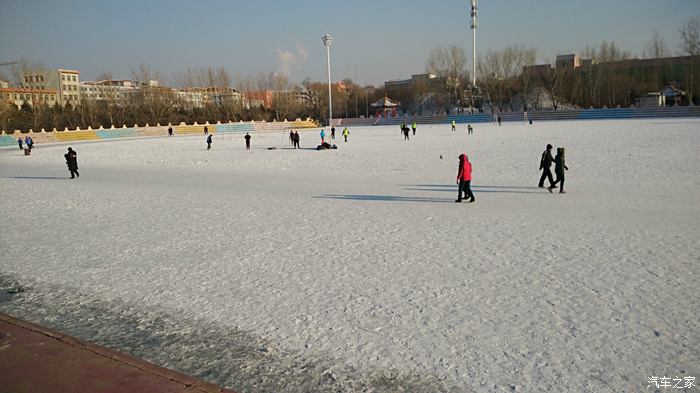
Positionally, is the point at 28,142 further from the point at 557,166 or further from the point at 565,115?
the point at 565,115

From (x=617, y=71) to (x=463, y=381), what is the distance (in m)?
85.3

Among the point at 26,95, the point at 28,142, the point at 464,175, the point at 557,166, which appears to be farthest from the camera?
the point at 26,95

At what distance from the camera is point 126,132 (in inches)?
2393

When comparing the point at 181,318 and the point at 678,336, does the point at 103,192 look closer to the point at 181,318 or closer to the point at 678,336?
the point at 181,318

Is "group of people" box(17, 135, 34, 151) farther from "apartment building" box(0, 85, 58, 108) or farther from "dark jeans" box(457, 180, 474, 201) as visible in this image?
"dark jeans" box(457, 180, 474, 201)

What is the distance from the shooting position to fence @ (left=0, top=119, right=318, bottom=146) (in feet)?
171

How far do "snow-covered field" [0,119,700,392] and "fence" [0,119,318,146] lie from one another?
46.5 meters

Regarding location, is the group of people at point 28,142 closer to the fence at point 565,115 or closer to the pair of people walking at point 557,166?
the pair of people walking at point 557,166

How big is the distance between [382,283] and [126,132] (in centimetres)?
6241

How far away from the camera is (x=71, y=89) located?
119562 mm

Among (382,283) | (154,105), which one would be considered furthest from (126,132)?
(382,283)

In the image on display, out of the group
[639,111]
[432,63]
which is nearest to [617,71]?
[639,111]

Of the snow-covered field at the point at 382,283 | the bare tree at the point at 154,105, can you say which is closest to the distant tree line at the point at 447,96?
the bare tree at the point at 154,105

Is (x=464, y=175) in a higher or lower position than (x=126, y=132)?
lower
